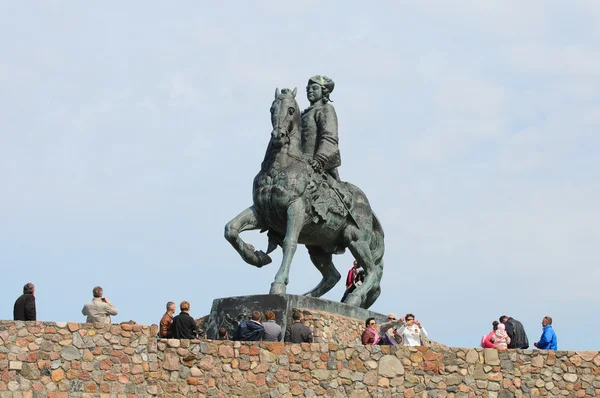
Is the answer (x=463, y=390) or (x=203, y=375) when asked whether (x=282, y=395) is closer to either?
(x=203, y=375)

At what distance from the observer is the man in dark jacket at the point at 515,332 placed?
26.5 metres

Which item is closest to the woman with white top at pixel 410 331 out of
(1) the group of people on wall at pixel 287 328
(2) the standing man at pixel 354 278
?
(1) the group of people on wall at pixel 287 328

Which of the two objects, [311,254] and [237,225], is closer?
[237,225]

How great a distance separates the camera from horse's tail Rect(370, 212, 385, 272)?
2933cm

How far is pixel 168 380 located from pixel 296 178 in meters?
4.78

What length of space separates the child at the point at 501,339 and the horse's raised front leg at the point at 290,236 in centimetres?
352

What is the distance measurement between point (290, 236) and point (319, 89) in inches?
121

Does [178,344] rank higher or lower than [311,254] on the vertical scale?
lower

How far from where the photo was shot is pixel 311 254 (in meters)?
29.3

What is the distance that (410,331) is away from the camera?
83.0ft

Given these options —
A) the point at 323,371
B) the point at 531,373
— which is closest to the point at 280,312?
the point at 323,371

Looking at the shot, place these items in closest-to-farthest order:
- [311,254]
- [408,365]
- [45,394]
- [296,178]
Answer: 1. [45,394]
2. [408,365]
3. [296,178]
4. [311,254]

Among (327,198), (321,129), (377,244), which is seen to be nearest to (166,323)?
(327,198)

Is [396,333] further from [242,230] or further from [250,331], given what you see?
[242,230]
